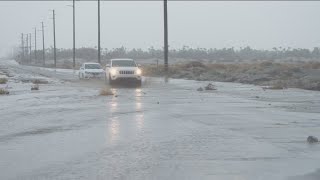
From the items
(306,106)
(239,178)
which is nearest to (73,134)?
(239,178)

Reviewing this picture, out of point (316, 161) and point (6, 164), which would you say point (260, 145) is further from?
point (6, 164)

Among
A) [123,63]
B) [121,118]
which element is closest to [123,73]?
[123,63]

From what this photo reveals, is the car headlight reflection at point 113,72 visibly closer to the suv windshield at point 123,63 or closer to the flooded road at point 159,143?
the suv windshield at point 123,63

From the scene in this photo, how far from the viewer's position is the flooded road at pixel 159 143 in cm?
848

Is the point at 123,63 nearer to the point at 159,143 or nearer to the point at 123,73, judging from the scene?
the point at 123,73

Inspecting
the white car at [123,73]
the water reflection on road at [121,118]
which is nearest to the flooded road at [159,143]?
the water reflection on road at [121,118]

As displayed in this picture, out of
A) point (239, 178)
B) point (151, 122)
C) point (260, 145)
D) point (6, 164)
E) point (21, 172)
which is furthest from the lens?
point (151, 122)

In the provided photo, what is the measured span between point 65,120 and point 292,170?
8208mm

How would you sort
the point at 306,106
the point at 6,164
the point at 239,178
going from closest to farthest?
the point at 239,178 < the point at 6,164 < the point at 306,106

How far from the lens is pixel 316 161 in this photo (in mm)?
9180

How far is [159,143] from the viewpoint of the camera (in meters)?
11.1

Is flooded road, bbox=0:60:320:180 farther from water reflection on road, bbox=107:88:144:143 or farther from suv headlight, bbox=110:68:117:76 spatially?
suv headlight, bbox=110:68:117:76

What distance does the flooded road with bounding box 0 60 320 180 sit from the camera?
27.8 feet

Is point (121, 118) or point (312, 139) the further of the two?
point (121, 118)
